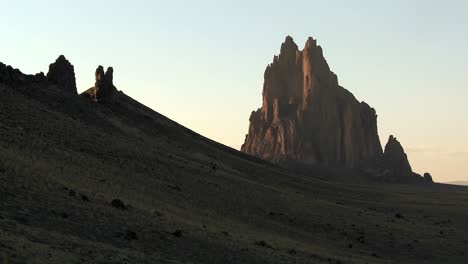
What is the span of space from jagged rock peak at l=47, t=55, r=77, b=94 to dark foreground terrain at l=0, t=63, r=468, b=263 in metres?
3.34

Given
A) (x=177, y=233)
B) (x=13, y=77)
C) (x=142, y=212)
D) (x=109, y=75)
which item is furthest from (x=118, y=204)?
(x=109, y=75)

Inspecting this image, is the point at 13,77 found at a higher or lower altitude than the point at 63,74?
lower

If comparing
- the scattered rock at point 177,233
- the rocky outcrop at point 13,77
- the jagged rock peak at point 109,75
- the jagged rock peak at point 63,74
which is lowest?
the scattered rock at point 177,233

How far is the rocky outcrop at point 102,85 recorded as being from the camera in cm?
9194

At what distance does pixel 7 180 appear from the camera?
29.1m

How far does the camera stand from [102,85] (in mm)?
92000

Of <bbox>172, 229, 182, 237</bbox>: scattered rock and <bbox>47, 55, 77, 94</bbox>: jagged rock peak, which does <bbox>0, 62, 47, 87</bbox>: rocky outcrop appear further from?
<bbox>172, 229, 182, 237</bbox>: scattered rock

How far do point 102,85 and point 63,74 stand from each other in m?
10.5

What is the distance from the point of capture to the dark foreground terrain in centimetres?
2458

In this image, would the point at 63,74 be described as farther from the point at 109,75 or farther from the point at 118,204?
the point at 118,204

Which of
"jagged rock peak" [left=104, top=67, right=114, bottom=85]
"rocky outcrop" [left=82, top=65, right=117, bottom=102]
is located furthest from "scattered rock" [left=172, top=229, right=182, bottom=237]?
"jagged rock peak" [left=104, top=67, right=114, bottom=85]

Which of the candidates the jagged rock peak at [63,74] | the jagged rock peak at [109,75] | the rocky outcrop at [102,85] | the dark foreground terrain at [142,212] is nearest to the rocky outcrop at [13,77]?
the dark foreground terrain at [142,212]

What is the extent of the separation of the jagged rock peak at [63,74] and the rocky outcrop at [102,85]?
835 centimetres

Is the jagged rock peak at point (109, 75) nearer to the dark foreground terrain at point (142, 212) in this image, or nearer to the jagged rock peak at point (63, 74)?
the jagged rock peak at point (63, 74)
